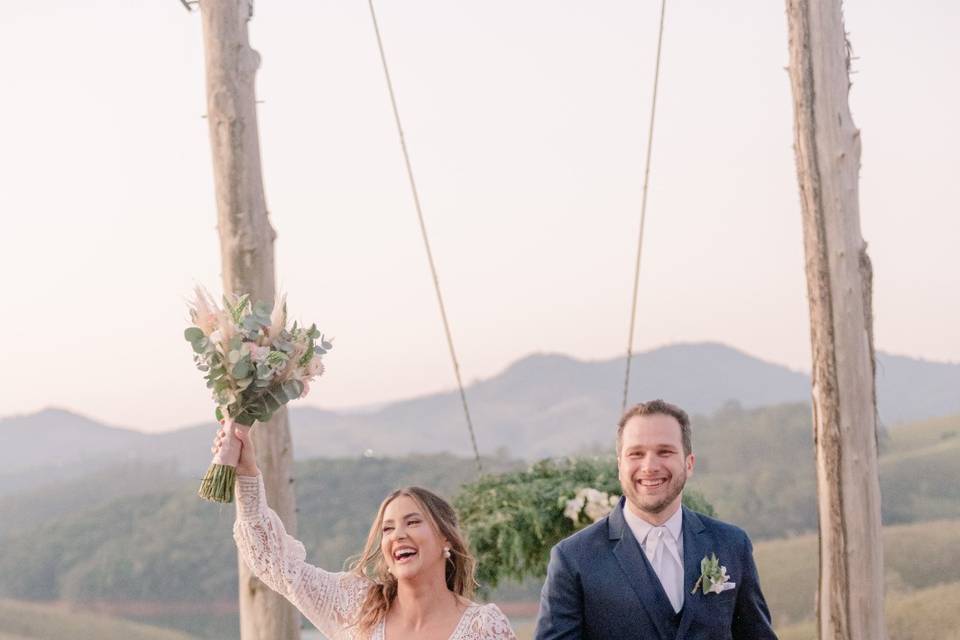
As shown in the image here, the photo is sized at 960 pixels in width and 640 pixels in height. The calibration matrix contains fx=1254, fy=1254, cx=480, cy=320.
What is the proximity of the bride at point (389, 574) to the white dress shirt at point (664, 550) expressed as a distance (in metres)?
0.48

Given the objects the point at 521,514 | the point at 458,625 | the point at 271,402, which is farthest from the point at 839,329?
the point at 271,402

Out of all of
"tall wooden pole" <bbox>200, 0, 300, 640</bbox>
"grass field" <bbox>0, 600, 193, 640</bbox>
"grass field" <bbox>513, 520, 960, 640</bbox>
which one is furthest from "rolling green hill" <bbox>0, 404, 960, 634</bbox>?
"tall wooden pole" <bbox>200, 0, 300, 640</bbox>

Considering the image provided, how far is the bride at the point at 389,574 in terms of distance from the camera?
3.03 m

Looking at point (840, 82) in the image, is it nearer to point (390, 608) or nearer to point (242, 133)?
point (242, 133)

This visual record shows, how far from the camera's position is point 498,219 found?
23.1ft

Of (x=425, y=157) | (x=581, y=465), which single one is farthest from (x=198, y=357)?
(x=425, y=157)

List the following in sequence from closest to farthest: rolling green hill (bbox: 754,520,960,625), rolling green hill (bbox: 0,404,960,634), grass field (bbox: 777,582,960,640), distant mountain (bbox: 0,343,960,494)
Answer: grass field (bbox: 777,582,960,640), rolling green hill (bbox: 754,520,960,625), rolling green hill (bbox: 0,404,960,634), distant mountain (bbox: 0,343,960,494)

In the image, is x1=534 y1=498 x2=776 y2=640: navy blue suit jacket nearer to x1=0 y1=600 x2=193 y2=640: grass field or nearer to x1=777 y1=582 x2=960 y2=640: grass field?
x1=777 y1=582 x2=960 y2=640: grass field

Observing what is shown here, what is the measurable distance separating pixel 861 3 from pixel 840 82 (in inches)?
69.9

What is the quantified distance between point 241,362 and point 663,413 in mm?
1077

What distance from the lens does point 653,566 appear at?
9.16ft

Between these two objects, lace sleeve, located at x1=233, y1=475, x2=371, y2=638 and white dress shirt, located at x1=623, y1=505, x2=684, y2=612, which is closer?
white dress shirt, located at x1=623, y1=505, x2=684, y2=612

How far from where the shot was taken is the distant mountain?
9.64 m

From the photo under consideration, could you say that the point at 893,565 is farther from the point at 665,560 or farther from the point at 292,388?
the point at 292,388
